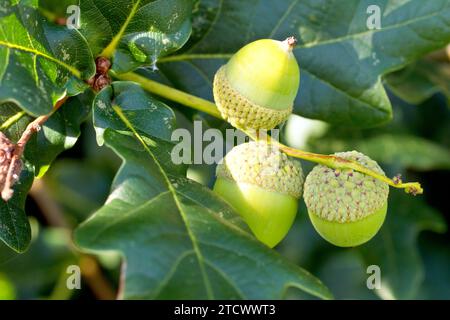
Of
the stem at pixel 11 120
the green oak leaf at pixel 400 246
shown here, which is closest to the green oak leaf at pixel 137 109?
the stem at pixel 11 120

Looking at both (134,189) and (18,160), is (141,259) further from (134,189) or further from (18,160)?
(18,160)

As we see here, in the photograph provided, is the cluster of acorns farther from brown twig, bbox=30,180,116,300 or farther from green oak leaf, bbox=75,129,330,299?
brown twig, bbox=30,180,116,300

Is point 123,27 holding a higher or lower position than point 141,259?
higher

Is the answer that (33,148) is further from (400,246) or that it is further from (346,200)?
(400,246)

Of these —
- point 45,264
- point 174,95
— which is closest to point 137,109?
point 174,95
